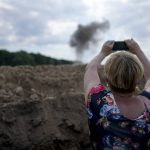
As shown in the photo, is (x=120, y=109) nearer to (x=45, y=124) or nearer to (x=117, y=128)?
(x=117, y=128)

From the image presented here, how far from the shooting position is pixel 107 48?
368 centimetres

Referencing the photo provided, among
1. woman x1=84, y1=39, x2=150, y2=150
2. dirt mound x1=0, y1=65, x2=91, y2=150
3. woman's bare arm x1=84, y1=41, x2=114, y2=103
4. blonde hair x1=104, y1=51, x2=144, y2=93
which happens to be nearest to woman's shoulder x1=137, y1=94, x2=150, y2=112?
woman x1=84, y1=39, x2=150, y2=150

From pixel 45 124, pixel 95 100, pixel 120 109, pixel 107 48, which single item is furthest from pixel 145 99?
pixel 45 124

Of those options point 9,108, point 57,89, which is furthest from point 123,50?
point 57,89

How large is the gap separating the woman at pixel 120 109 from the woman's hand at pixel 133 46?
0.23 m

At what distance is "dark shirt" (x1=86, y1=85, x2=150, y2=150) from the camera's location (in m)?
3.38

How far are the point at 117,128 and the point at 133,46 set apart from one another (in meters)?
0.60

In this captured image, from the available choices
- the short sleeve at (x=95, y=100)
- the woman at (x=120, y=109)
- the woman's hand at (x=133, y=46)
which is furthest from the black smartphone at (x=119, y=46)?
the short sleeve at (x=95, y=100)

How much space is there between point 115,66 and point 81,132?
2.96 metres

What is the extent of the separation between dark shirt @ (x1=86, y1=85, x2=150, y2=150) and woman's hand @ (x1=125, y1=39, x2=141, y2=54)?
402 mm

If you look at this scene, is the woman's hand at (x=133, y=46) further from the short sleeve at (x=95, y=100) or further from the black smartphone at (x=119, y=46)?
the short sleeve at (x=95, y=100)

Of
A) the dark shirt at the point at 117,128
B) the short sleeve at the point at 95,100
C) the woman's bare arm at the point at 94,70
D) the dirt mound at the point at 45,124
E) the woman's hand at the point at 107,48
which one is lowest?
the dirt mound at the point at 45,124

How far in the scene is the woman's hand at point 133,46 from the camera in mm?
3648

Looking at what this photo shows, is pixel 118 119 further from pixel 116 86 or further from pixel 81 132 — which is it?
pixel 81 132
